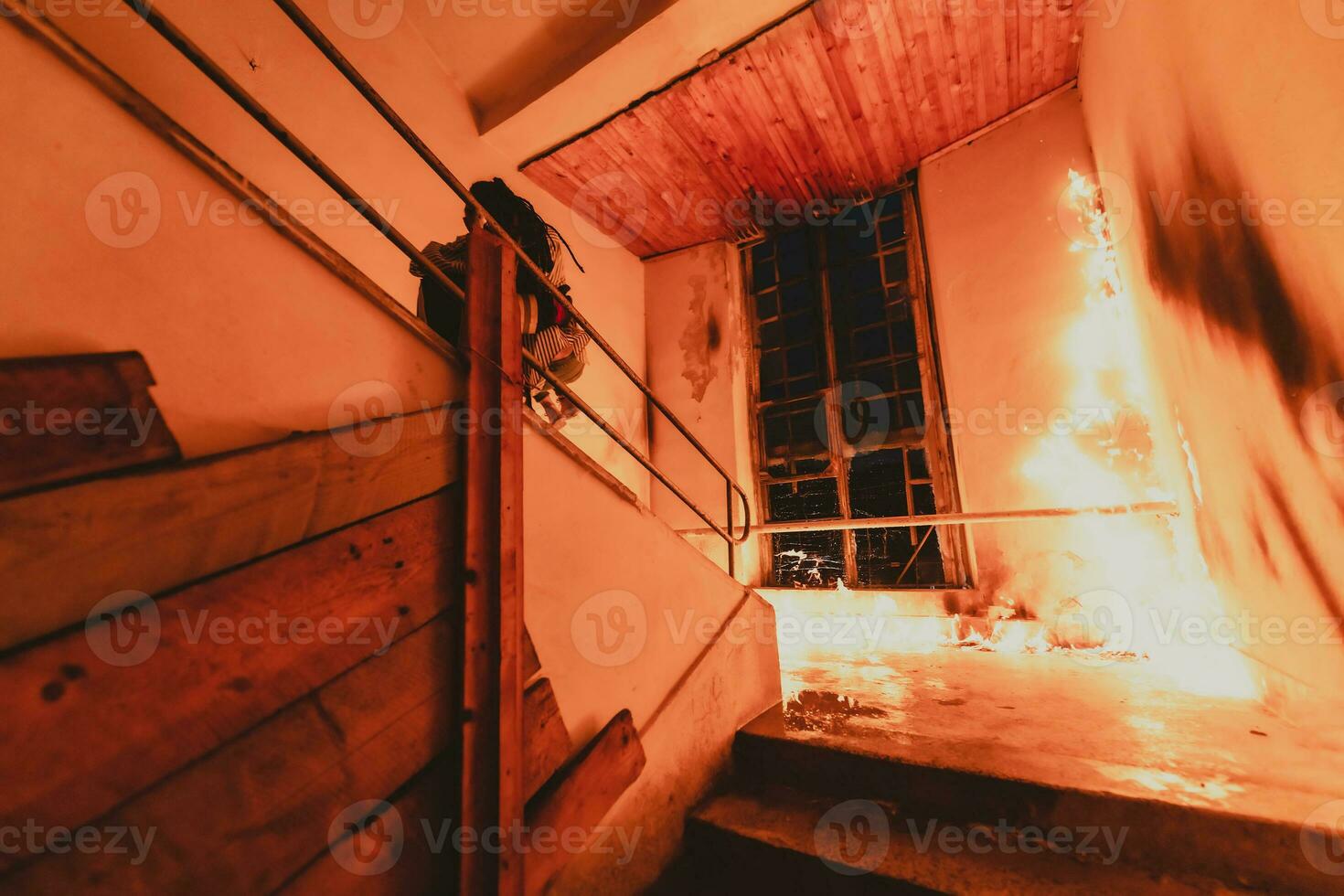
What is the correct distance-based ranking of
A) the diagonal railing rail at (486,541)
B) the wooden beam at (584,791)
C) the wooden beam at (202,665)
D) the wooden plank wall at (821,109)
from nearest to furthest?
the wooden beam at (202,665)
the diagonal railing rail at (486,541)
the wooden beam at (584,791)
the wooden plank wall at (821,109)

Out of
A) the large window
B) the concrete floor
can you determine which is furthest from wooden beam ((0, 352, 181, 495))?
the large window

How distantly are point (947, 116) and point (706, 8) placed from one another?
97.5 inches

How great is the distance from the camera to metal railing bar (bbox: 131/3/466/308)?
3.15ft

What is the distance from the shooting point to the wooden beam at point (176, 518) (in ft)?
2.60

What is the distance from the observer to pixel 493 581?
1.41m

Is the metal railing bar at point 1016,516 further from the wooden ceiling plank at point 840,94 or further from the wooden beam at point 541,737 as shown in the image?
the wooden ceiling plank at point 840,94

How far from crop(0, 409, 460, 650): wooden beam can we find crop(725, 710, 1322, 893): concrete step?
170 centimetres

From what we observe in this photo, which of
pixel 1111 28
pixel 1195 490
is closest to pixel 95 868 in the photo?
pixel 1195 490

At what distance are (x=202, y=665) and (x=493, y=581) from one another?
0.59 metres

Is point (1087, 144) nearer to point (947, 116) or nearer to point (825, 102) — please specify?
point (947, 116)

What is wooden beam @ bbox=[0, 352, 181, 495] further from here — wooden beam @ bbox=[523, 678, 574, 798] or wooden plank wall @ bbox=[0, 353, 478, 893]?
wooden beam @ bbox=[523, 678, 574, 798]

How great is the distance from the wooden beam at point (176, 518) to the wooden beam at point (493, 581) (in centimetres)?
21

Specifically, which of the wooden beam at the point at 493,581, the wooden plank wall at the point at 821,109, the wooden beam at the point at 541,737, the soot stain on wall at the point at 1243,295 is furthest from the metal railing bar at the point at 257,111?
the wooden plank wall at the point at 821,109

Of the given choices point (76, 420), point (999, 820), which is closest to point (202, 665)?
point (76, 420)
